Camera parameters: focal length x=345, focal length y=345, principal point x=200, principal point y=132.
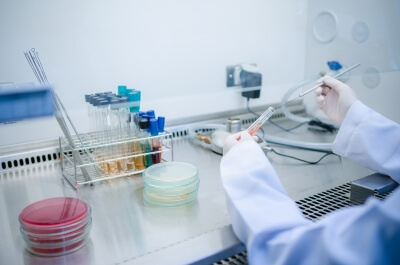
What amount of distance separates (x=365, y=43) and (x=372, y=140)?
817 millimetres

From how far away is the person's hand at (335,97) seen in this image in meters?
1.09

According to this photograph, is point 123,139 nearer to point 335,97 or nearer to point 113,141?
point 113,141

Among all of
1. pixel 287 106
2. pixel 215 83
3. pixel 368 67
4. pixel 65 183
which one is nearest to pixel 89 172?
pixel 65 183

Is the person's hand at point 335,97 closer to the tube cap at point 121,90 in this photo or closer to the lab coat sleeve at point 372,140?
the lab coat sleeve at point 372,140

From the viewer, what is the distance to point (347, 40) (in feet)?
5.41

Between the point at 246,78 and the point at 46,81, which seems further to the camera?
the point at 246,78

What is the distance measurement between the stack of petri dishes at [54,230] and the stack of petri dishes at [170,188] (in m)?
0.21

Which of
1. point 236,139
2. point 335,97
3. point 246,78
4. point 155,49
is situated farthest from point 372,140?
point 155,49

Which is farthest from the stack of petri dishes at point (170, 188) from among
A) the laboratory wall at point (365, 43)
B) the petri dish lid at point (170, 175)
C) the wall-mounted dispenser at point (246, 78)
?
the laboratory wall at point (365, 43)

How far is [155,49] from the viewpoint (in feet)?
4.51

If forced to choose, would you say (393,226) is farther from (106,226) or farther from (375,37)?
(375,37)

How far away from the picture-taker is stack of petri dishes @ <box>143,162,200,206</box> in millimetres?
942

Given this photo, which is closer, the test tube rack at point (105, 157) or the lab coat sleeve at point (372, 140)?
the lab coat sleeve at point (372, 140)

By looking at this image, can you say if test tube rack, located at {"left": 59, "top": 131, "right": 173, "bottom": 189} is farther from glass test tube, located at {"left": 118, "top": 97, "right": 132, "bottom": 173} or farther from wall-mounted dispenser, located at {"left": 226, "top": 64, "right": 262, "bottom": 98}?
wall-mounted dispenser, located at {"left": 226, "top": 64, "right": 262, "bottom": 98}
